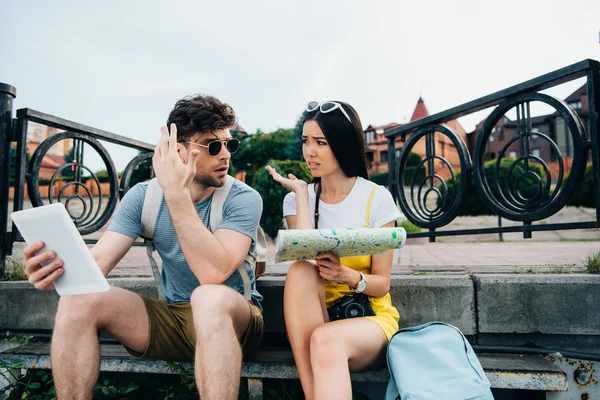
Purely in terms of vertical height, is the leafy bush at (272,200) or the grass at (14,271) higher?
the leafy bush at (272,200)

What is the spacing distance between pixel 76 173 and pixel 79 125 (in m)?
0.38

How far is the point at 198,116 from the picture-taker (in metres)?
2.31

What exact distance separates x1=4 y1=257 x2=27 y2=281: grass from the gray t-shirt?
1163 millimetres

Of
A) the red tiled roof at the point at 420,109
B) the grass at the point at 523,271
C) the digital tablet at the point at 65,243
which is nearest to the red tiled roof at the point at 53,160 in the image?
the red tiled roof at the point at 420,109

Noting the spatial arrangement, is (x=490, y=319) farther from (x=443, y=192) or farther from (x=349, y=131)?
(x=349, y=131)

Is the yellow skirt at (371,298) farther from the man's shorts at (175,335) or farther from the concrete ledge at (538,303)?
the concrete ledge at (538,303)

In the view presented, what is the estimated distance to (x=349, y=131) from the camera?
2256 millimetres

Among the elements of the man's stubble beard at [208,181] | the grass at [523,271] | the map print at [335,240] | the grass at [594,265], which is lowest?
the grass at [523,271]

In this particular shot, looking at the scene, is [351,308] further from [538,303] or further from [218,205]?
[538,303]

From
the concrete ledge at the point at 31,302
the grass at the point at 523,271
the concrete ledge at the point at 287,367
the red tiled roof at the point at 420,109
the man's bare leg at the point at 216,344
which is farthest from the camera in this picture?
the red tiled roof at the point at 420,109

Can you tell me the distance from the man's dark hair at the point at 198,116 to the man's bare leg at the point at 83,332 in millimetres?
887

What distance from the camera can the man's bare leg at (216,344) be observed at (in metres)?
1.77

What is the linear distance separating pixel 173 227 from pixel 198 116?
0.60 m

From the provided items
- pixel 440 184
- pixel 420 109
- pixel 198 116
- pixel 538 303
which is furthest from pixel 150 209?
pixel 420 109
